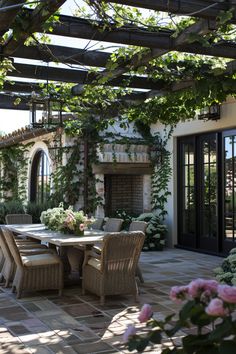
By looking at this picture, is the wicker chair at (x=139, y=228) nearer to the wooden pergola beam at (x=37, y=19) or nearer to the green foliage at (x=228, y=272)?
the green foliage at (x=228, y=272)

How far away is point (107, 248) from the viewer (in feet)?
16.2

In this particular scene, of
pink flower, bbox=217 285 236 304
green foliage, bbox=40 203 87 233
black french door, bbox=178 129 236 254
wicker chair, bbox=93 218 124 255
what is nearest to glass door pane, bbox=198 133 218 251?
black french door, bbox=178 129 236 254

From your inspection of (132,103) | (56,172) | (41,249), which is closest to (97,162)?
(56,172)

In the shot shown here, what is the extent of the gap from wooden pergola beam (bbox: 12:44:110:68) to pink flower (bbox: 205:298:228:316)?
376cm

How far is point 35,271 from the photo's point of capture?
5418 mm

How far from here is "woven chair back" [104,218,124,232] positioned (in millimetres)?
6723

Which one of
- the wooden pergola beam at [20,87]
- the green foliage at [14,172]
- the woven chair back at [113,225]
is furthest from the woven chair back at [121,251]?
the green foliage at [14,172]

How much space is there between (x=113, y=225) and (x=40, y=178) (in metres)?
6.65

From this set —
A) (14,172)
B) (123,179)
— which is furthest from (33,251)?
(14,172)

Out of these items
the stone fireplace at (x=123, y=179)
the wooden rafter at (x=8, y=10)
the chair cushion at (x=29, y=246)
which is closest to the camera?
the wooden rafter at (x=8, y=10)

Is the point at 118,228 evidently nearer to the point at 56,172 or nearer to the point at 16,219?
the point at 16,219

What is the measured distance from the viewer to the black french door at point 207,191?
8320mm

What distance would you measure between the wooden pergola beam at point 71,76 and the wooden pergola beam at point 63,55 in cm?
62

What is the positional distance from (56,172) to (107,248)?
19.8ft
